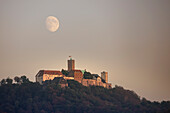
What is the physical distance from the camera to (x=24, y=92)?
146 metres

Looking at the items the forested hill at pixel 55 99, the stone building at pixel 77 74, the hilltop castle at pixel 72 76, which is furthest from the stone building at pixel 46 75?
the stone building at pixel 77 74

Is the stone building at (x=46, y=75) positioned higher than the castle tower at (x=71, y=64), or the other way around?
the castle tower at (x=71, y=64)

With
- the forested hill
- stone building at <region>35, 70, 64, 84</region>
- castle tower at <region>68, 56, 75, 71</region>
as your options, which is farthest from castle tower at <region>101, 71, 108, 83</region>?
stone building at <region>35, 70, 64, 84</region>

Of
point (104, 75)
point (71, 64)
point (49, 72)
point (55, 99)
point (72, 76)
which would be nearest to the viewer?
point (55, 99)

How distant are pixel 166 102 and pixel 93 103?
36284 mm

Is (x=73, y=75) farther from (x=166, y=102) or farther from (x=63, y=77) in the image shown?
(x=166, y=102)

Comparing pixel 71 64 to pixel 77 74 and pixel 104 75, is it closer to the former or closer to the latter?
pixel 77 74

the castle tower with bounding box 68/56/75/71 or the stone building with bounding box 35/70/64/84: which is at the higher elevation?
the castle tower with bounding box 68/56/75/71

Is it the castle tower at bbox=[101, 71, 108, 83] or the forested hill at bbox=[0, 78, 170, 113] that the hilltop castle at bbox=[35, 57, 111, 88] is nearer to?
the forested hill at bbox=[0, 78, 170, 113]

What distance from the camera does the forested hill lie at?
142875 mm

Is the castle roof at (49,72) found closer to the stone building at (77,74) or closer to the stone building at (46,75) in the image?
the stone building at (46,75)

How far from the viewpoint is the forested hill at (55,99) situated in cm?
14288

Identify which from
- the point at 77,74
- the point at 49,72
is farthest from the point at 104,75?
the point at 49,72

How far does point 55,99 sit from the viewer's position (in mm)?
143875
